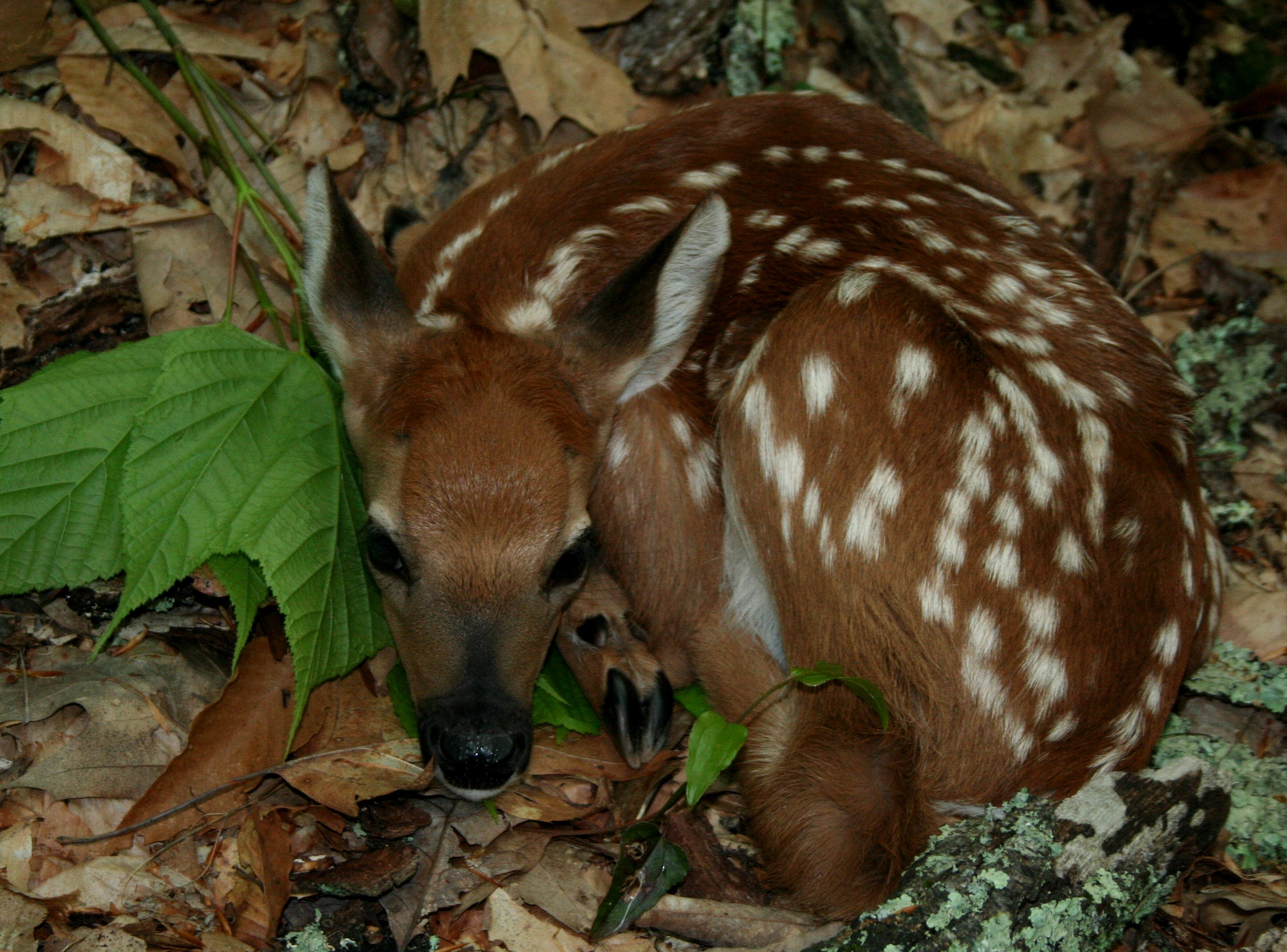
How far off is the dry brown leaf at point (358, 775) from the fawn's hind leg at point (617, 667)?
0.56 m

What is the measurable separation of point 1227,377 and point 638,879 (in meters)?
2.93

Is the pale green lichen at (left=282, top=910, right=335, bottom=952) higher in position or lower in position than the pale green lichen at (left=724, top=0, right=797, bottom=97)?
lower

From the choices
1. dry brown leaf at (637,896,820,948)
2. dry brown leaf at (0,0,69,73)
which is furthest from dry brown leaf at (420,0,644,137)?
dry brown leaf at (637,896,820,948)

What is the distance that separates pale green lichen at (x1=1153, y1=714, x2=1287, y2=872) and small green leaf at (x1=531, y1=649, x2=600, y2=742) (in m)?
1.60

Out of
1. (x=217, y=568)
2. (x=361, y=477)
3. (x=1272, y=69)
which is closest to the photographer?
(x=217, y=568)

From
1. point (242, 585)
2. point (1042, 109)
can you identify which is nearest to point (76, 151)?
point (242, 585)

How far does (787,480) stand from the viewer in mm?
3168

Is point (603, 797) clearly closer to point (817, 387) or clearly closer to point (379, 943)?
point (379, 943)

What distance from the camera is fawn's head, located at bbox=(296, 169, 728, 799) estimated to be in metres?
2.85

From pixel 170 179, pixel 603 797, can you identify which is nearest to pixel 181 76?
pixel 170 179

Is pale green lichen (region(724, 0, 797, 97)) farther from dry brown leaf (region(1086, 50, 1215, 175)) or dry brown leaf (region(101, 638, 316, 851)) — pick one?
dry brown leaf (region(101, 638, 316, 851))

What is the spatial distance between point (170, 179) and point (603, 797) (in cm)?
259

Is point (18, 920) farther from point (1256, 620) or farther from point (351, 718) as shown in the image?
point (1256, 620)

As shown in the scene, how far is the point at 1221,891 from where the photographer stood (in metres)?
3.10
